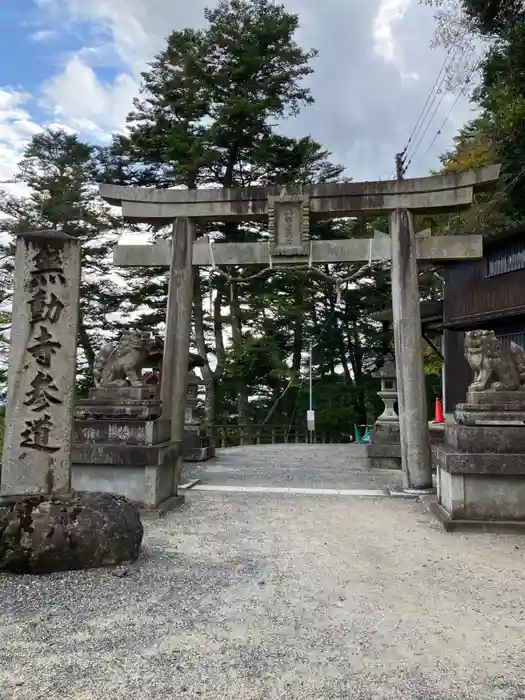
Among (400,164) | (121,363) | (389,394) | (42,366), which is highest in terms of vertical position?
(400,164)

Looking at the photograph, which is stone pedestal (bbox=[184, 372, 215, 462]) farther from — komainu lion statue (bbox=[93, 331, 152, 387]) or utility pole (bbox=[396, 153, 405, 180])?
utility pole (bbox=[396, 153, 405, 180])

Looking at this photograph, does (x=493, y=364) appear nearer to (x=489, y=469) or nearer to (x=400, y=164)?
(x=489, y=469)

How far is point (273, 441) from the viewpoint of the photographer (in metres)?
20.3

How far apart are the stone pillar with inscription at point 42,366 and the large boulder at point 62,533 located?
239 millimetres

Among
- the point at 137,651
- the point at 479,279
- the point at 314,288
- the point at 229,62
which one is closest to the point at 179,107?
the point at 229,62

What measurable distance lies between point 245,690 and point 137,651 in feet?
2.41

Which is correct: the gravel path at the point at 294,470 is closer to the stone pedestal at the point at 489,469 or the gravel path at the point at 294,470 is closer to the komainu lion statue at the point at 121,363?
the komainu lion statue at the point at 121,363

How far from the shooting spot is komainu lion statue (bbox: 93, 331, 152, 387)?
7.82 meters

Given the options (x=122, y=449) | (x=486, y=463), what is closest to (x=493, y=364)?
(x=486, y=463)

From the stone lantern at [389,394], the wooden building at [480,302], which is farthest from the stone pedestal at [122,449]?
the wooden building at [480,302]

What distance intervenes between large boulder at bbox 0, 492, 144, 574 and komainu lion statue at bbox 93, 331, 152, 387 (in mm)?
3239

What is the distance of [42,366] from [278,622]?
9.50ft

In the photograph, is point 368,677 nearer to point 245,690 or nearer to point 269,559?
point 245,690

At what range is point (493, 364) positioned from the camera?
656 cm
